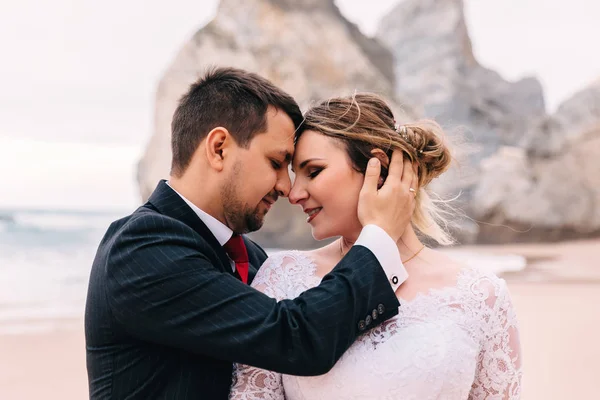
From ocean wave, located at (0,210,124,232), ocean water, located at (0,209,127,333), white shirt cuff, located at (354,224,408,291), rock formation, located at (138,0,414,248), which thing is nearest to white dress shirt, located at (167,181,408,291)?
white shirt cuff, located at (354,224,408,291)

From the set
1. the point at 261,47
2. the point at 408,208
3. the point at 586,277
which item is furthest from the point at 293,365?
the point at 261,47

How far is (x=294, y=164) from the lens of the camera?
2.24m

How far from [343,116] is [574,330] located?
7045mm

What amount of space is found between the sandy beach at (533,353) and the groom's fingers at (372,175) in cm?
456

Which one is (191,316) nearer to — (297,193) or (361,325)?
(361,325)

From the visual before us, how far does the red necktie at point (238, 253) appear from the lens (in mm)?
2164

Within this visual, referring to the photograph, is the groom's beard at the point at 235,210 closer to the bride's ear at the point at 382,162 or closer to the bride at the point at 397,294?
the bride at the point at 397,294

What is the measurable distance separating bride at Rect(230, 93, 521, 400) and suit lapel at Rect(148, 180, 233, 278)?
28cm

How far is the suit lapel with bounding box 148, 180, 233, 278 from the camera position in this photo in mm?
2023

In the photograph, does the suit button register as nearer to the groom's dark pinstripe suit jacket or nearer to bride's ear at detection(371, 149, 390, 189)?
the groom's dark pinstripe suit jacket

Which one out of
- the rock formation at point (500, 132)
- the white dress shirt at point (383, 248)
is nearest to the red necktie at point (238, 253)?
the white dress shirt at point (383, 248)

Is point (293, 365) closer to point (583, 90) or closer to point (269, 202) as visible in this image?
point (269, 202)

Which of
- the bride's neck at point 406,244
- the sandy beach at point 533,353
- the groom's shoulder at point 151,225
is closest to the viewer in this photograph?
the groom's shoulder at point 151,225

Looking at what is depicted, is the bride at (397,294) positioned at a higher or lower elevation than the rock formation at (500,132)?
lower
